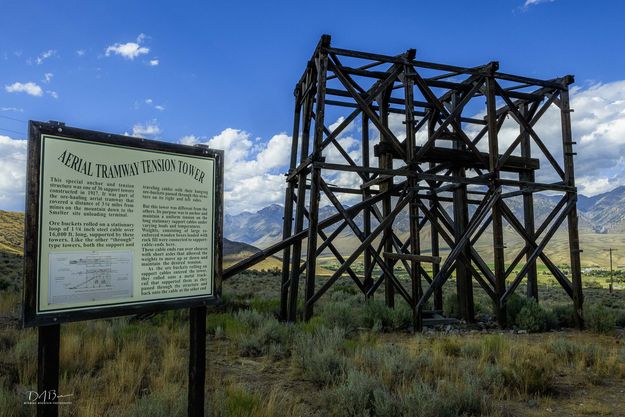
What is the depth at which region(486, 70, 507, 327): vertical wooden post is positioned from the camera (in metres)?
10.0

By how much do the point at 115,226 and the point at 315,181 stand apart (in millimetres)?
5771

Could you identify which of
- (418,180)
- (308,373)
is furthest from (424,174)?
(308,373)

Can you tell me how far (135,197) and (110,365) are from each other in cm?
313

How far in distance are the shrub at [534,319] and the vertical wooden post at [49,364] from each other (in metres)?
9.65

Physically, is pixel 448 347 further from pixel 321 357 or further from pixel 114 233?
pixel 114 233

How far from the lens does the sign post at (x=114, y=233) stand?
119 inches

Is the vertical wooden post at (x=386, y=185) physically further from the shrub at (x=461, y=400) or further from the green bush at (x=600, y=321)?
the shrub at (x=461, y=400)

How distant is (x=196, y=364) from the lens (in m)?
3.88

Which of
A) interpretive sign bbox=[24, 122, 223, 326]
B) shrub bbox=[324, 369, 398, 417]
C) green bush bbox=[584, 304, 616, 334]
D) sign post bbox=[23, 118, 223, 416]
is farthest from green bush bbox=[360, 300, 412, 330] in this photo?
interpretive sign bbox=[24, 122, 223, 326]

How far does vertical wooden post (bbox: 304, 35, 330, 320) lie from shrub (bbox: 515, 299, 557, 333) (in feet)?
16.9

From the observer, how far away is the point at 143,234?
3.45 meters

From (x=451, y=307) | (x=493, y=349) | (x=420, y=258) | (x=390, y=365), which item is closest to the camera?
(x=390, y=365)


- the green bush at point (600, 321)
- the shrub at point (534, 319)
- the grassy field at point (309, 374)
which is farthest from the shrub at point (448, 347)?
the green bush at point (600, 321)

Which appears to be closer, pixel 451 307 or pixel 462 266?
pixel 462 266
